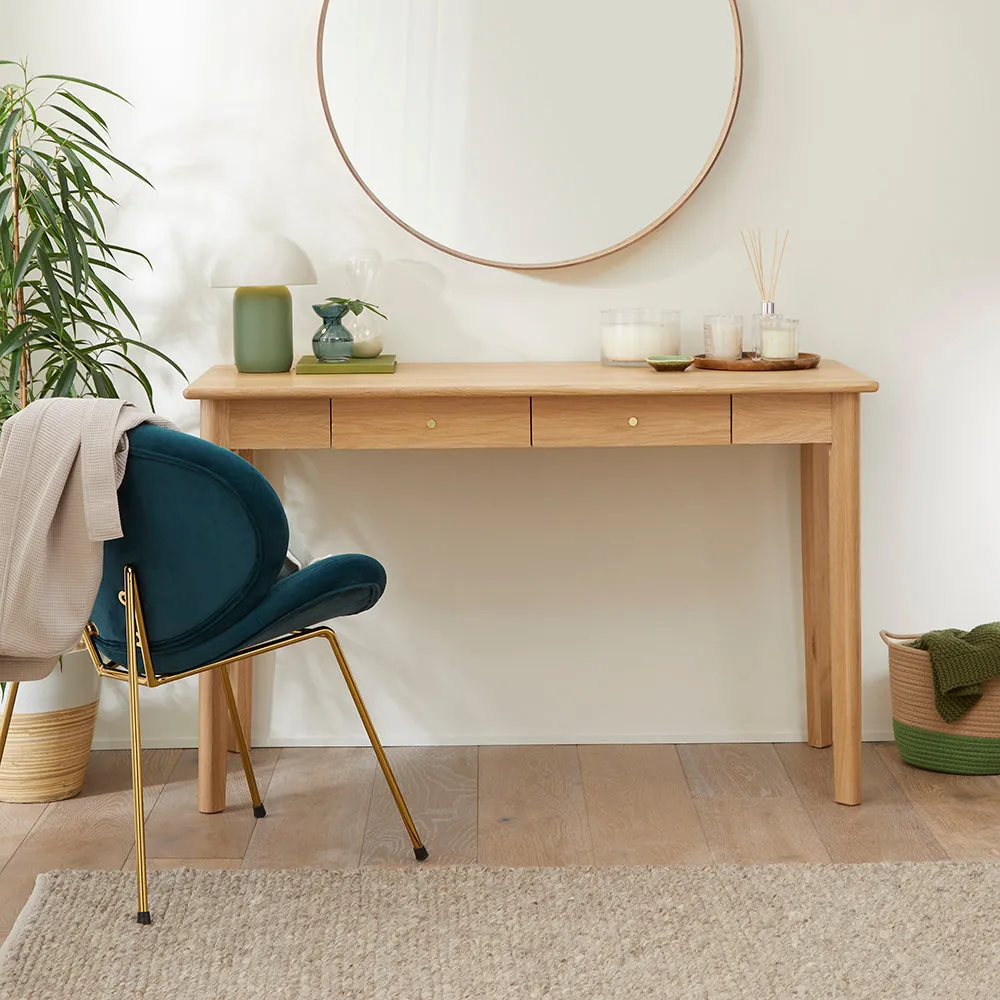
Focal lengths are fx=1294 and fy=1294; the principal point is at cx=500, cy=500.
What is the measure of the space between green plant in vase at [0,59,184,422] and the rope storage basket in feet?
5.63

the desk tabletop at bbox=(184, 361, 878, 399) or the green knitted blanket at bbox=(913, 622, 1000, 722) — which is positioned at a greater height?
the desk tabletop at bbox=(184, 361, 878, 399)

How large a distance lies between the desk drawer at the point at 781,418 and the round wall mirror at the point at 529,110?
0.55 meters

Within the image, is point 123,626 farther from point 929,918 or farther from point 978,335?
point 978,335

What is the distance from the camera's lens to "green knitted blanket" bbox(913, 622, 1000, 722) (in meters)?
2.69

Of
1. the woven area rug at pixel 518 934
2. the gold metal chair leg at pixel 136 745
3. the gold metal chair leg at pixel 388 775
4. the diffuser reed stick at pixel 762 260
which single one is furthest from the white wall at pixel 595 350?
the gold metal chair leg at pixel 136 745

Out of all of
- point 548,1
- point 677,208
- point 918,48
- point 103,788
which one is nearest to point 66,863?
point 103,788

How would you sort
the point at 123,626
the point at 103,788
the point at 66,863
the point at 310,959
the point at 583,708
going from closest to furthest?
the point at 310,959
the point at 123,626
the point at 66,863
the point at 103,788
the point at 583,708

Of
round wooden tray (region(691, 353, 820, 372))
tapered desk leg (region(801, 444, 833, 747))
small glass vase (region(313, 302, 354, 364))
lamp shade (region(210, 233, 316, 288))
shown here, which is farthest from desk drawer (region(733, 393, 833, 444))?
lamp shade (region(210, 233, 316, 288))

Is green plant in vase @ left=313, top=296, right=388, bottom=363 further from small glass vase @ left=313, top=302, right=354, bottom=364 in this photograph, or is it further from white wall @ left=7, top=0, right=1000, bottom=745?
white wall @ left=7, top=0, right=1000, bottom=745

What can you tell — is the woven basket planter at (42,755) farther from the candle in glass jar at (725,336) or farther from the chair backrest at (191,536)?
the candle in glass jar at (725,336)

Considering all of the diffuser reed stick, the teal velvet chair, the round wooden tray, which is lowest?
the teal velvet chair

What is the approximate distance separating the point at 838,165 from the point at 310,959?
1963 mm

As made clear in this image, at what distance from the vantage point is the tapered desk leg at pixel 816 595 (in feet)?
9.39

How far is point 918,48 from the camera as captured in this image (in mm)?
2793
